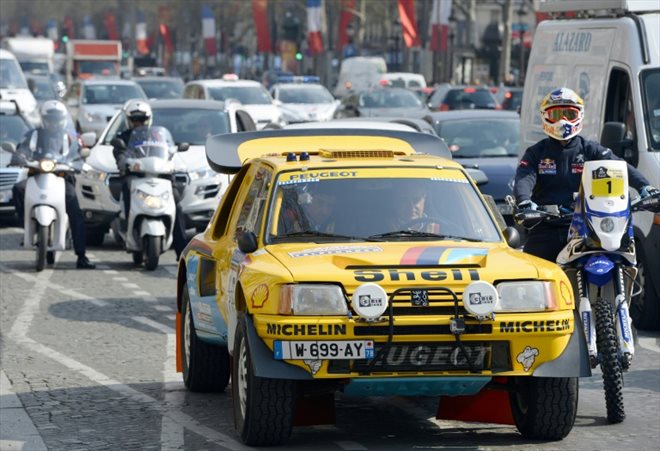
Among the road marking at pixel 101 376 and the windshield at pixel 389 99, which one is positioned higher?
the road marking at pixel 101 376

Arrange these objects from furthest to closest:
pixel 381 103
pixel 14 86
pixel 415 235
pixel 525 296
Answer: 1. pixel 381 103
2. pixel 14 86
3. pixel 415 235
4. pixel 525 296

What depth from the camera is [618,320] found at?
31.8 ft

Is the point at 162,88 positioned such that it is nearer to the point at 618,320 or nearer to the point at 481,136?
the point at 481,136

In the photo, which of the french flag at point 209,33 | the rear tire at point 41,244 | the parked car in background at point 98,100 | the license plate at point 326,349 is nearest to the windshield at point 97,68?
the french flag at point 209,33

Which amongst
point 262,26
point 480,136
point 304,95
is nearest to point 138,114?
point 480,136

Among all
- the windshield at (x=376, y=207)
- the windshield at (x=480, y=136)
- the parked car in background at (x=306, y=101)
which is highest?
the windshield at (x=376, y=207)

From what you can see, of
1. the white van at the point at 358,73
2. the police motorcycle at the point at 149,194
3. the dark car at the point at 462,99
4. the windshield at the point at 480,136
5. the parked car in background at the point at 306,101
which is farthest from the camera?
the white van at the point at 358,73

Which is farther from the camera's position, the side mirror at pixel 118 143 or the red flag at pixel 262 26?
the red flag at pixel 262 26

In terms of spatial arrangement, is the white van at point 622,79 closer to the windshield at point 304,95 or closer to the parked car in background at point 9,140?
the parked car in background at point 9,140

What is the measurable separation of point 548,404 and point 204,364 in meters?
2.62

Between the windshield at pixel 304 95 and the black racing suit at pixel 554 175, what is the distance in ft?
121

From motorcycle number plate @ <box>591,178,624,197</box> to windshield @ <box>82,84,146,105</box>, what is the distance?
32105 mm

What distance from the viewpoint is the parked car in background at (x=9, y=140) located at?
23750 mm

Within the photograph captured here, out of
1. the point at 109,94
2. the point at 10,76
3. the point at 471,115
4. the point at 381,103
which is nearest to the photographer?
the point at 471,115
